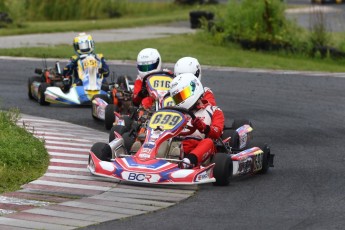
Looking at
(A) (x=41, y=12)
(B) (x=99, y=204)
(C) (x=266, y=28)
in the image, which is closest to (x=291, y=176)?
(B) (x=99, y=204)

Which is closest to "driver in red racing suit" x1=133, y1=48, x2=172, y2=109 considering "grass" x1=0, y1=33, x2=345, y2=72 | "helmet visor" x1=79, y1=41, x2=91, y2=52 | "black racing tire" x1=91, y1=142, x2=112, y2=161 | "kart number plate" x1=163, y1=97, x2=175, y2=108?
"kart number plate" x1=163, y1=97, x2=175, y2=108

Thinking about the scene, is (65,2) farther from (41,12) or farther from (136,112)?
(136,112)

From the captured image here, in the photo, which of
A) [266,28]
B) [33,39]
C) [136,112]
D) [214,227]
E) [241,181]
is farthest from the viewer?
[33,39]

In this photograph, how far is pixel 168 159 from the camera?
392 inches

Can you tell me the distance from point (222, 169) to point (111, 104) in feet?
15.6

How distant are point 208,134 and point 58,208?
242 cm

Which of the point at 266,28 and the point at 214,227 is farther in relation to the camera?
the point at 266,28

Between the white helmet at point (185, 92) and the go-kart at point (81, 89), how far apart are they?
229 inches

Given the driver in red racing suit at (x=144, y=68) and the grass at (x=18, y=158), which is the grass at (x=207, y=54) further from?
the grass at (x=18, y=158)

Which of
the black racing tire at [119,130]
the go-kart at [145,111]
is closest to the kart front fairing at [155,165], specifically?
the go-kart at [145,111]

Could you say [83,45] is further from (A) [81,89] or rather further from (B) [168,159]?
(B) [168,159]

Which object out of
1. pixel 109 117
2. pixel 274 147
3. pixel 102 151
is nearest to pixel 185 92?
pixel 102 151

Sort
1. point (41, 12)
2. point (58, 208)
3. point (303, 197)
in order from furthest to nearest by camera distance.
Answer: point (41, 12)
point (303, 197)
point (58, 208)

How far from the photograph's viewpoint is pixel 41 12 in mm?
34250
